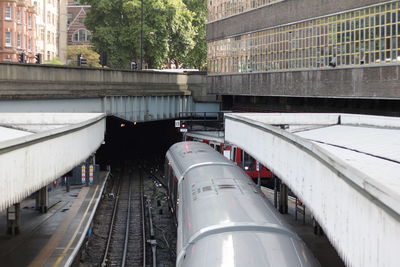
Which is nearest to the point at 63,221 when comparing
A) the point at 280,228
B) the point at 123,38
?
the point at 280,228

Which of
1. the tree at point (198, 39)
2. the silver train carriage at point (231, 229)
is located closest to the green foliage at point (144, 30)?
the tree at point (198, 39)

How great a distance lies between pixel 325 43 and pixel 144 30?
4084cm

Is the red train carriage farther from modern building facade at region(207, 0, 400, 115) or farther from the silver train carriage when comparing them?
the silver train carriage

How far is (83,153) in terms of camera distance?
2614 cm

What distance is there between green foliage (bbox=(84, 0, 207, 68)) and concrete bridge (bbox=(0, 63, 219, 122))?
19.8 m

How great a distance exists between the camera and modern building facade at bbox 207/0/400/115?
110 feet

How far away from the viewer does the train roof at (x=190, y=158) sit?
906 inches

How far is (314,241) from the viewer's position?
2389cm

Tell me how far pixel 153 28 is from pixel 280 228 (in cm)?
6806

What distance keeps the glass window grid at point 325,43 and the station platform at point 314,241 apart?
8.80 metres

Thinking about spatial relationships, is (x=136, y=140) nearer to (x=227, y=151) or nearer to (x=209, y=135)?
(x=209, y=135)

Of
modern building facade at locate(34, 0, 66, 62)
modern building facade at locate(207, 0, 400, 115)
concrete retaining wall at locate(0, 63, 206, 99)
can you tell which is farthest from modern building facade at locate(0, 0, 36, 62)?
modern building facade at locate(207, 0, 400, 115)

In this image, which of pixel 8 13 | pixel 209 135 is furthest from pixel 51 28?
pixel 209 135

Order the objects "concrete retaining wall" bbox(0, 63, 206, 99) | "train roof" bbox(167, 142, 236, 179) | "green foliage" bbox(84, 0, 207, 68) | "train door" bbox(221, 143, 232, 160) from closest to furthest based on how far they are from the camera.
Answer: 1. "train roof" bbox(167, 142, 236, 179)
2. "concrete retaining wall" bbox(0, 63, 206, 99)
3. "train door" bbox(221, 143, 232, 160)
4. "green foliage" bbox(84, 0, 207, 68)
